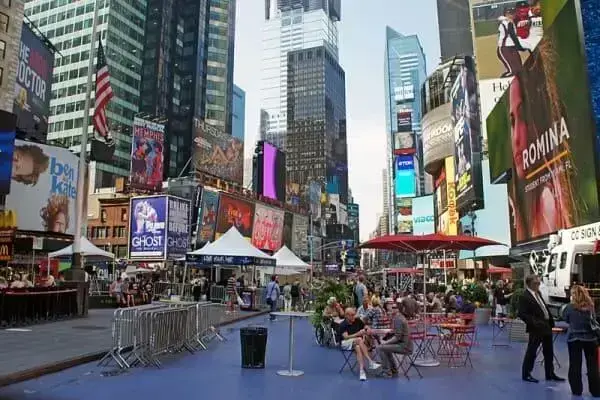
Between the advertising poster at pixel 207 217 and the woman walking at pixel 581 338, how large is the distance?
2122 inches

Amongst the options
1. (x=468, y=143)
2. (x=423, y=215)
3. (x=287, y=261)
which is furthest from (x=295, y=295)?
(x=423, y=215)

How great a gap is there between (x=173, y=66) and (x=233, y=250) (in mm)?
93857

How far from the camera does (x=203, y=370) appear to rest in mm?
10031

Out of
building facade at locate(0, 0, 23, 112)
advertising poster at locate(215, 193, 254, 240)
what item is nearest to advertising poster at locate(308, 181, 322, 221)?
advertising poster at locate(215, 193, 254, 240)

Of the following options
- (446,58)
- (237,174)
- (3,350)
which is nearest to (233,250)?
(3,350)

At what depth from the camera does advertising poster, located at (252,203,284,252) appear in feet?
237

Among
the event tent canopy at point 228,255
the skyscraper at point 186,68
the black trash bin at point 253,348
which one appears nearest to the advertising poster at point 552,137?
the event tent canopy at point 228,255

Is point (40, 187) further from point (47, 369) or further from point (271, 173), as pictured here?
point (271, 173)

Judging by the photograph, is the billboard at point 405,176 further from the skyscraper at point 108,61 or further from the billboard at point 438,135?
the skyscraper at point 108,61

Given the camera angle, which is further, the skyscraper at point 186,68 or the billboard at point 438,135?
the skyscraper at point 186,68

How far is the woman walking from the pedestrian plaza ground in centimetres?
37

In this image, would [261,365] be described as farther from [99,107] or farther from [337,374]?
[99,107]

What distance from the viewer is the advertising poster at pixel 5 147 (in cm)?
2278

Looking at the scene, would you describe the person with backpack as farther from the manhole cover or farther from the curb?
the curb
